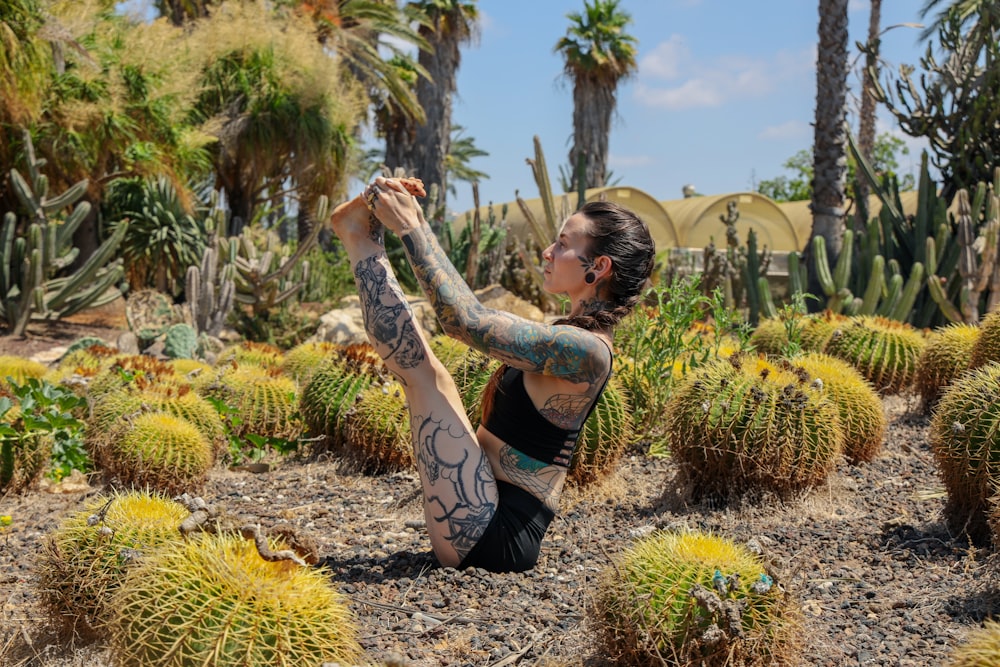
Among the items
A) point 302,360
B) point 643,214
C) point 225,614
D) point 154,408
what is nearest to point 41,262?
point 302,360

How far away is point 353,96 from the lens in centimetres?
2270

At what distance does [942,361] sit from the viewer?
6.16m

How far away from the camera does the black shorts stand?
10.5 ft

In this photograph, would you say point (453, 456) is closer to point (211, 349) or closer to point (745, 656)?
point (745, 656)

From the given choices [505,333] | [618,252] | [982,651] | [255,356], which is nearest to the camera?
[982,651]

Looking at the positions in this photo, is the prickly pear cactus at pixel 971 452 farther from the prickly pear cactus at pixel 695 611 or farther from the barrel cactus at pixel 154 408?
the barrel cactus at pixel 154 408

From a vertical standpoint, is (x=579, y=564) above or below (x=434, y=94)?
below

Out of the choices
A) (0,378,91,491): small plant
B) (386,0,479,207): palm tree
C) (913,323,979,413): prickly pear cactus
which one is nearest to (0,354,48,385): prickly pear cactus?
(0,378,91,491): small plant

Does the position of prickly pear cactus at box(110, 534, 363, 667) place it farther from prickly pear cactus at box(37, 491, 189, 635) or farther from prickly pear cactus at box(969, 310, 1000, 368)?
prickly pear cactus at box(969, 310, 1000, 368)

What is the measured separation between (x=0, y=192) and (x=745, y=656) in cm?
1484

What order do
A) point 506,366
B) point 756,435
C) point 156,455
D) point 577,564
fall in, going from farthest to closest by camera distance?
1. point 156,455
2. point 756,435
3. point 577,564
4. point 506,366

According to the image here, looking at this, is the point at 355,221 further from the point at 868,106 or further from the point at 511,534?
the point at 868,106

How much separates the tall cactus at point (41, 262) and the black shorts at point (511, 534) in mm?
10885

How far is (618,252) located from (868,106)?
22136 millimetres
